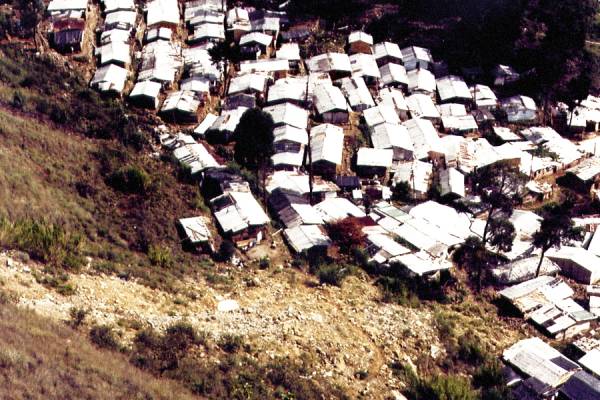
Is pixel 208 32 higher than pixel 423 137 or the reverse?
higher

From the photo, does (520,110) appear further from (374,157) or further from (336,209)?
(336,209)

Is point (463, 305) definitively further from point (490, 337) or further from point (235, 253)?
point (235, 253)

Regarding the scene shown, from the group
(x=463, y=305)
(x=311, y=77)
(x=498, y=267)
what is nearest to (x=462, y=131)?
(x=311, y=77)

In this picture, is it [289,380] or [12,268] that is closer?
[289,380]

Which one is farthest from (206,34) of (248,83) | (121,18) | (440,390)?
(440,390)

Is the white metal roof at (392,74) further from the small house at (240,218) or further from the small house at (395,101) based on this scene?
the small house at (240,218)

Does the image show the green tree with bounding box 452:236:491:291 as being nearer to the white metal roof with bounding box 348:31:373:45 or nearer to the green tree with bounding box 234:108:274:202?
the green tree with bounding box 234:108:274:202

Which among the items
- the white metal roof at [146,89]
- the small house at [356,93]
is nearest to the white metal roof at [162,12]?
the white metal roof at [146,89]
